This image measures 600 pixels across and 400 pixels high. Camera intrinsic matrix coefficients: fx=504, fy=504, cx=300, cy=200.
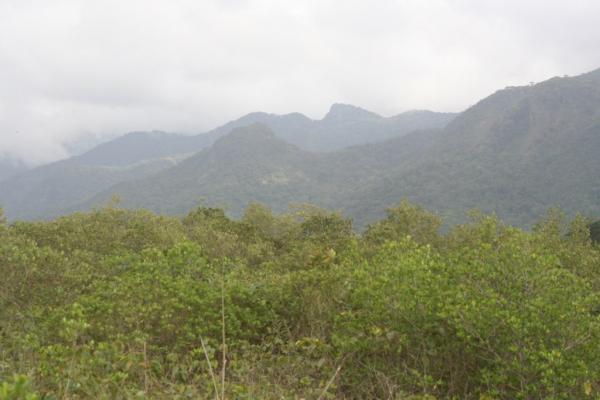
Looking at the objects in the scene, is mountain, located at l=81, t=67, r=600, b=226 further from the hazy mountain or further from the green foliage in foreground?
the green foliage in foreground

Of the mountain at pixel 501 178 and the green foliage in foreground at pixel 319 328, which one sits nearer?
the green foliage in foreground at pixel 319 328

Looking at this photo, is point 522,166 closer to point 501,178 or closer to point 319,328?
point 501,178

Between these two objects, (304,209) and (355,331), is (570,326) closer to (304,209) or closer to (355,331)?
(355,331)

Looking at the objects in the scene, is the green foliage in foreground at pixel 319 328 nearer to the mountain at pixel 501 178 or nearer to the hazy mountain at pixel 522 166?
the mountain at pixel 501 178

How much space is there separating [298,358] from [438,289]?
275cm

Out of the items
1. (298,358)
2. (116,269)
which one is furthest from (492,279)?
(116,269)

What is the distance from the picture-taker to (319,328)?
1031cm

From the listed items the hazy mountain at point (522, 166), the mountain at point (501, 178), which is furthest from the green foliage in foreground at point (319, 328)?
the hazy mountain at point (522, 166)

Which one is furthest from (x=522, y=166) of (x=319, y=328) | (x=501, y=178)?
(x=319, y=328)

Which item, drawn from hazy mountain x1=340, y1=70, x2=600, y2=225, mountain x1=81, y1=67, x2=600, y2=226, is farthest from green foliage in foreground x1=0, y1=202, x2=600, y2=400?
hazy mountain x1=340, y1=70, x2=600, y2=225

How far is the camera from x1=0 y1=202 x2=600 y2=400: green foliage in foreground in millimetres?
7051

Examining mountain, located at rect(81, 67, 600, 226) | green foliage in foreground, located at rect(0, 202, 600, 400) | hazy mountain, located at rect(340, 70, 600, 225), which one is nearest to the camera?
green foliage in foreground, located at rect(0, 202, 600, 400)

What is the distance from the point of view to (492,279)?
9375 millimetres

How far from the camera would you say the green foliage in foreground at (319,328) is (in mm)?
7051
